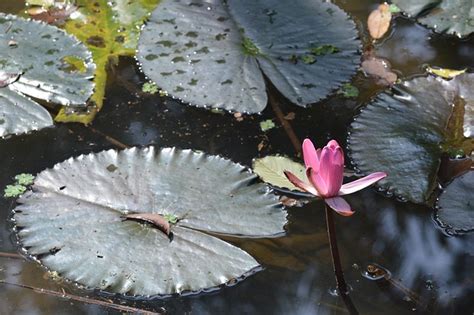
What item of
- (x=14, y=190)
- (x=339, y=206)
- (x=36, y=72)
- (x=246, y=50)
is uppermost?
(x=339, y=206)

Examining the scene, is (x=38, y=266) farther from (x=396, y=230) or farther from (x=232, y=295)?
(x=396, y=230)

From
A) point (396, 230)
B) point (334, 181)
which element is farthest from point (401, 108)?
point (334, 181)

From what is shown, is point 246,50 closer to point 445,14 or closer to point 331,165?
point 445,14

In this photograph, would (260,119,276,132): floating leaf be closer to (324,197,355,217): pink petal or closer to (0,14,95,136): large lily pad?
(0,14,95,136): large lily pad

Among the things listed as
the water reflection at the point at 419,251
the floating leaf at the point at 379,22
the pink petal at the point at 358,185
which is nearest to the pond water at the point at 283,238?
the water reflection at the point at 419,251

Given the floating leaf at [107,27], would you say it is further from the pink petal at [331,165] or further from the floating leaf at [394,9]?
the pink petal at [331,165]

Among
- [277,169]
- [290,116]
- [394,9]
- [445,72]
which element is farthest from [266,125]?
[394,9]

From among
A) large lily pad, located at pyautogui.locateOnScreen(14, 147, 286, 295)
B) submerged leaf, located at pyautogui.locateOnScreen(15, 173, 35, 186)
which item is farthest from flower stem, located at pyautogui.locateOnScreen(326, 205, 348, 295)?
submerged leaf, located at pyautogui.locateOnScreen(15, 173, 35, 186)

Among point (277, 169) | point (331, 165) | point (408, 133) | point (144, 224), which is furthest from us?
point (408, 133)
